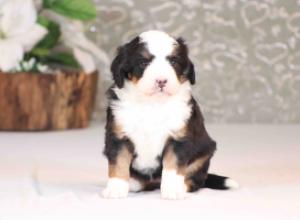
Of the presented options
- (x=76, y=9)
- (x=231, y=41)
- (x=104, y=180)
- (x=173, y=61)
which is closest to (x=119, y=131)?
(x=173, y=61)

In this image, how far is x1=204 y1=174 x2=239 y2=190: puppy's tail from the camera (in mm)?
1649

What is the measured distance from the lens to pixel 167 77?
4.82 feet

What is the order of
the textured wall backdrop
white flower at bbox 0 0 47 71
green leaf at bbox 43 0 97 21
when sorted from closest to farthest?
white flower at bbox 0 0 47 71 < green leaf at bbox 43 0 97 21 < the textured wall backdrop

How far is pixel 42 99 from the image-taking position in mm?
2721

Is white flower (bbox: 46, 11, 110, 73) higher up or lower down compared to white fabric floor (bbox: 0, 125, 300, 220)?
higher up

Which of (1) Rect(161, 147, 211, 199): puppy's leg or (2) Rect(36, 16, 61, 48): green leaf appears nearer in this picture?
(1) Rect(161, 147, 211, 199): puppy's leg

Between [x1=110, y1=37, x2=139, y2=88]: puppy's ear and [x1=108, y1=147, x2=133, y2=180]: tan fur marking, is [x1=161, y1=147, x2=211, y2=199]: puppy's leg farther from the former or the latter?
[x1=110, y1=37, x2=139, y2=88]: puppy's ear

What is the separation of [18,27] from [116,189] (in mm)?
1362

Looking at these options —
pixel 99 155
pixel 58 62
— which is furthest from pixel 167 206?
pixel 58 62

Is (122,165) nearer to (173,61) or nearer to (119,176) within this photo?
(119,176)

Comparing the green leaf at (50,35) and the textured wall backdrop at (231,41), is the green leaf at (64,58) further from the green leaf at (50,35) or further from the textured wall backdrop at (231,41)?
the textured wall backdrop at (231,41)

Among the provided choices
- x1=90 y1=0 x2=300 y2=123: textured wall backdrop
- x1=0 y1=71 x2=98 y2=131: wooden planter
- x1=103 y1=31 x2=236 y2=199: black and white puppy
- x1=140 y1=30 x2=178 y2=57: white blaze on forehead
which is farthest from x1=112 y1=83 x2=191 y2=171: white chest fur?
x1=90 y1=0 x2=300 y2=123: textured wall backdrop

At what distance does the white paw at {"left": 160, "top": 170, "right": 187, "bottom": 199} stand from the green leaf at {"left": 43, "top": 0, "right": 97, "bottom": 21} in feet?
4.62

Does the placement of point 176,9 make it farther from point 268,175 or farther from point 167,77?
point 167,77
